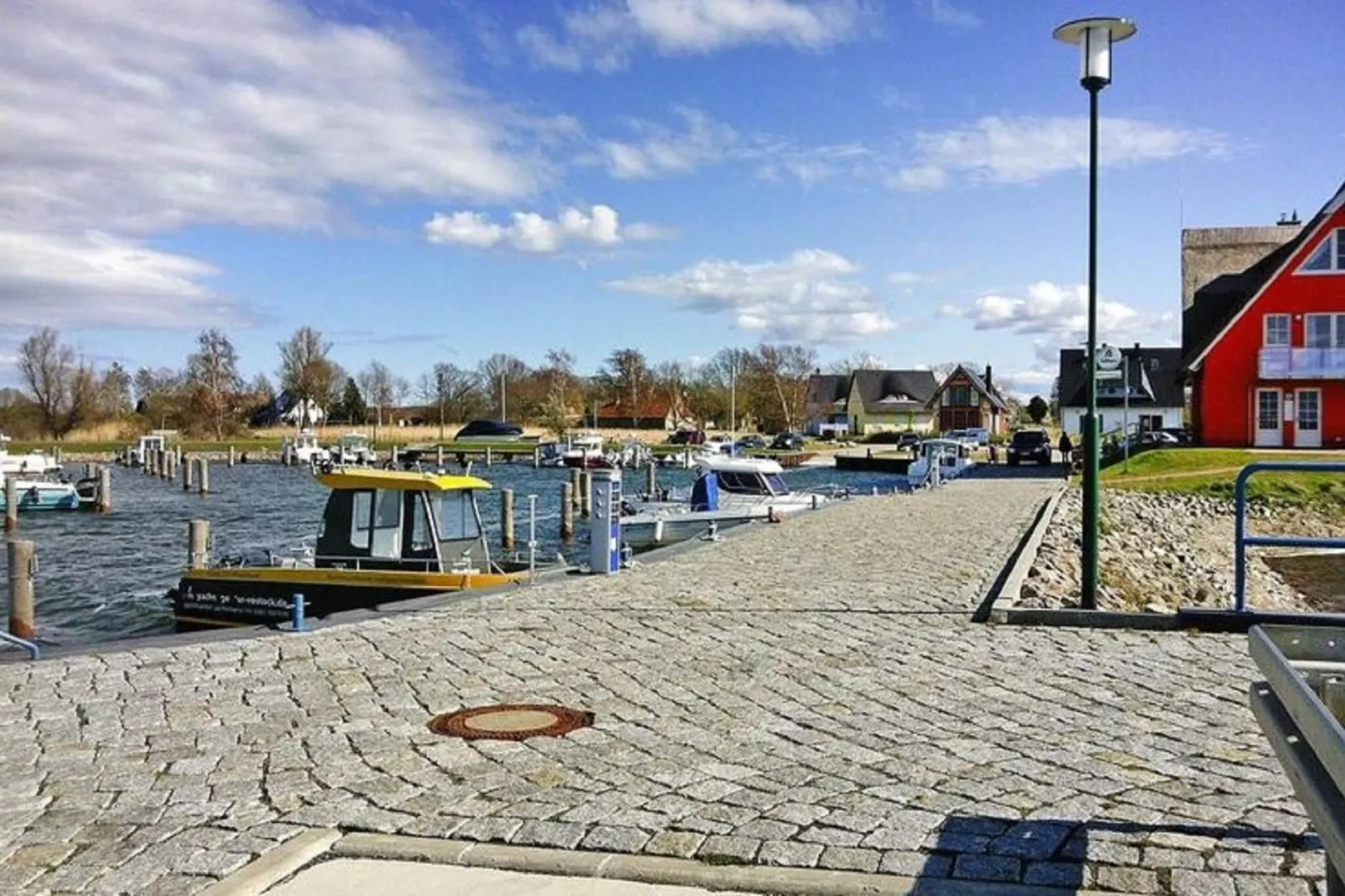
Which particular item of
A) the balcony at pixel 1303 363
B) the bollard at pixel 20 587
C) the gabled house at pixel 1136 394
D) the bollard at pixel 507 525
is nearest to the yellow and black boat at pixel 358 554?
the bollard at pixel 20 587

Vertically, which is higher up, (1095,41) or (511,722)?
(1095,41)

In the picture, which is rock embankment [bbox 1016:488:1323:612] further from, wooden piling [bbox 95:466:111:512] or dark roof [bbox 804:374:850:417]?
dark roof [bbox 804:374:850:417]

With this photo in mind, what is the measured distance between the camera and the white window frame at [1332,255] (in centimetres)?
4319

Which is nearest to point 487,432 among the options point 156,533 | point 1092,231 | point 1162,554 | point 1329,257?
point 156,533

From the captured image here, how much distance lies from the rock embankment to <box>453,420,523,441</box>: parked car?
258ft

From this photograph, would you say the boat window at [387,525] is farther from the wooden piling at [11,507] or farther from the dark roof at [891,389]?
the dark roof at [891,389]

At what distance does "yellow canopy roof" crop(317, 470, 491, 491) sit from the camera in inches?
670

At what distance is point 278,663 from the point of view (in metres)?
A: 9.03

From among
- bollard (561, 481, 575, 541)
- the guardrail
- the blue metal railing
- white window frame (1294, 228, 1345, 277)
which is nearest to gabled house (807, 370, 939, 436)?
white window frame (1294, 228, 1345, 277)

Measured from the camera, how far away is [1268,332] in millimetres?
45125

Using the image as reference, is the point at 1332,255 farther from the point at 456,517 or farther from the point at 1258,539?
the point at 1258,539

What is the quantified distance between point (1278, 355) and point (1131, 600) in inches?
1293

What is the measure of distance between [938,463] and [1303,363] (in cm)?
1433

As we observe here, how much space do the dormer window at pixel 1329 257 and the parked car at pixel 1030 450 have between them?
1619cm
